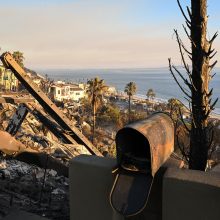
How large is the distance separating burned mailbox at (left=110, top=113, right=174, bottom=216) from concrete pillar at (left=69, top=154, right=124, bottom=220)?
271 millimetres

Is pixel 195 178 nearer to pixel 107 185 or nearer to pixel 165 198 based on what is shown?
pixel 165 198

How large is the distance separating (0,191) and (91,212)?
3.29 meters

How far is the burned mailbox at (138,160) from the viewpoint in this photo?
2955mm

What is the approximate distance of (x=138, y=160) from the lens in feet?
10.9

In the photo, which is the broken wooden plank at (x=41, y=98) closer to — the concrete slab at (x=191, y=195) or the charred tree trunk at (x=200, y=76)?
the charred tree trunk at (x=200, y=76)

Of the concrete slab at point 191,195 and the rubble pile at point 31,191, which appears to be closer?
the concrete slab at point 191,195

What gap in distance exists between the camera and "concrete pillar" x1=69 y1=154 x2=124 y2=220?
3.47 metres

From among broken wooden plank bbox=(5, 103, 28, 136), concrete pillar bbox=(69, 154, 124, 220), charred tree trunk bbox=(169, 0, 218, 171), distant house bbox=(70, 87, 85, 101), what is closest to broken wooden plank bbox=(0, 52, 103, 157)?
broken wooden plank bbox=(5, 103, 28, 136)

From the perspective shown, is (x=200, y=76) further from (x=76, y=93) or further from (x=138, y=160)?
(x=76, y=93)

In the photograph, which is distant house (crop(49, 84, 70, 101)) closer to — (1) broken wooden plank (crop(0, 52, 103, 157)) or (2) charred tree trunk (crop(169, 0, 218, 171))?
(1) broken wooden plank (crop(0, 52, 103, 157))

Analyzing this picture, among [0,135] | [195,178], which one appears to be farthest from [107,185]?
[0,135]

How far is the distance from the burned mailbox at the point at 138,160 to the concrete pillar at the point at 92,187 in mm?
271

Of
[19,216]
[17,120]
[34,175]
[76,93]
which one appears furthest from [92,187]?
[76,93]

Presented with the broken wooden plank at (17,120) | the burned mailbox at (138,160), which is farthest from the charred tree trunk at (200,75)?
the broken wooden plank at (17,120)
